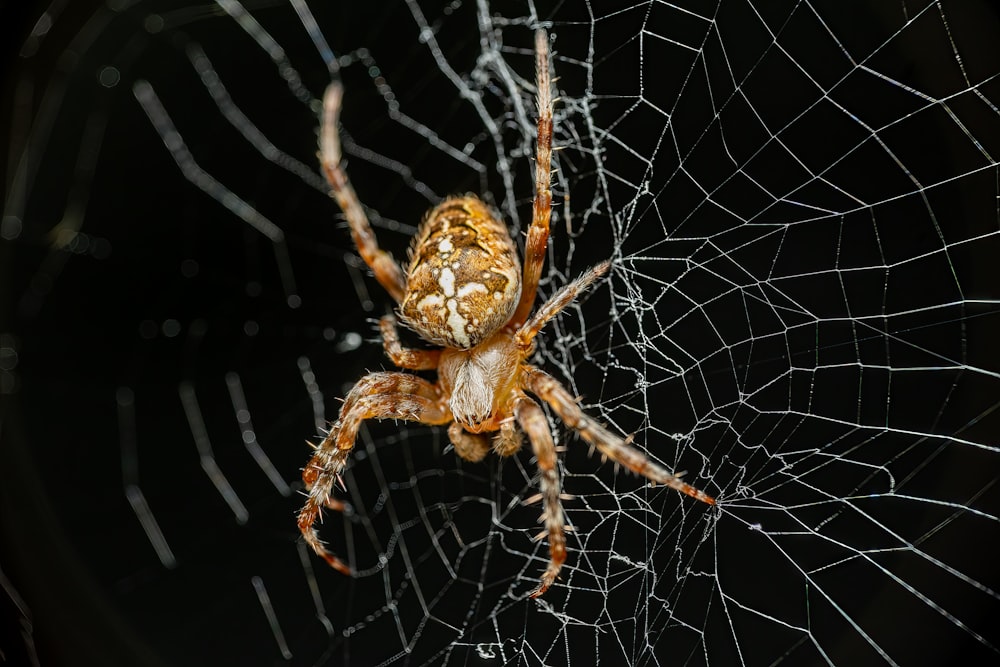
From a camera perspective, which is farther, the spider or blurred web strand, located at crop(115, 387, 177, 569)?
blurred web strand, located at crop(115, 387, 177, 569)

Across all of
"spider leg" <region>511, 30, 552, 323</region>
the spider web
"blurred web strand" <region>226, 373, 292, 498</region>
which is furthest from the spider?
"blurred web strand" <region>226, 373, 292, 498</region>

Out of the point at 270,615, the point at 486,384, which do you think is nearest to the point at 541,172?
the point at 486,384

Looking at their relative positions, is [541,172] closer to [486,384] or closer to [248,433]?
[486,384]

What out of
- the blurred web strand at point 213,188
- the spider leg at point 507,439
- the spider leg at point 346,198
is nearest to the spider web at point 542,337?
the blurred web strand at point 213,188

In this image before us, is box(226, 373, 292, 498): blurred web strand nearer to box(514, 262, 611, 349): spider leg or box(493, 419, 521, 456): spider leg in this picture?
box(493, 419, 521, 456): spider leg

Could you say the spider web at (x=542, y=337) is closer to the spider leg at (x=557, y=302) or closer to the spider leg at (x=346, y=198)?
the spider leg at (x=557, y=302)
